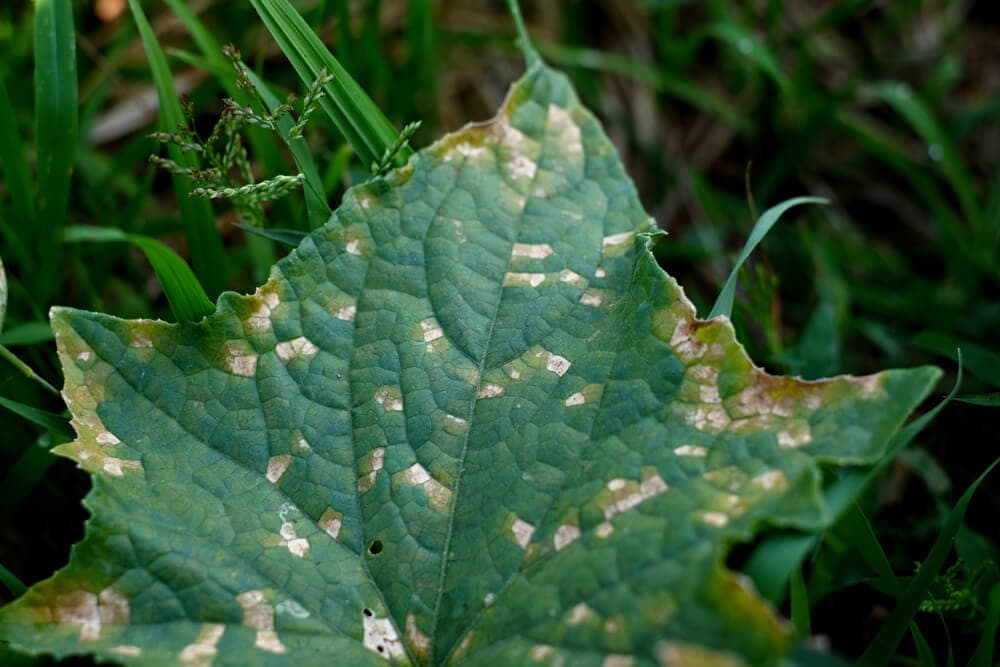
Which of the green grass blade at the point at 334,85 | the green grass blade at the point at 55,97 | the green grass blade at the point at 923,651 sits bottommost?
the green grass blade at the point at 923,651

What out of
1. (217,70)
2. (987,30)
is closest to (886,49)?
(987,30)

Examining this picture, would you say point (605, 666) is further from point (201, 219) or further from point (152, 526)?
point (201, 219)

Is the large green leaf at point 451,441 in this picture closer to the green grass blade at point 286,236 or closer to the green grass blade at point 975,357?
the green grass blade at point 286,236

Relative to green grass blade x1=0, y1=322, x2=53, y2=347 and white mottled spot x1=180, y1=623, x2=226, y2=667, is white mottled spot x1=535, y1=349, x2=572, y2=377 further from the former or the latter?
green grass blade x1=0, y1=322, x2=53, y2=347

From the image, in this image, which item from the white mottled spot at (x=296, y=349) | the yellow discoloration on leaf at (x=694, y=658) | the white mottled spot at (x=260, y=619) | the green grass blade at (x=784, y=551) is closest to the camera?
the yellow discoloration on leaf at (x=694, y=658)

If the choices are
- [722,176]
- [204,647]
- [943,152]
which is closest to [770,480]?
[204,647]

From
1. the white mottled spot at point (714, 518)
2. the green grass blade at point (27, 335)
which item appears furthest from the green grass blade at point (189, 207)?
the white mottled spot at point (714, 518)

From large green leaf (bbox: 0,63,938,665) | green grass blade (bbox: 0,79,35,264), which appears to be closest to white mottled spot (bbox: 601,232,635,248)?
large green leaf (bbox: 0,63,938,665)
